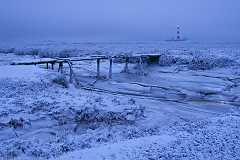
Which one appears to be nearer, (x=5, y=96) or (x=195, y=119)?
(x=195, y=119)

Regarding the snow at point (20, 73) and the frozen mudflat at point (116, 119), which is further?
the snow at point (20, 73)

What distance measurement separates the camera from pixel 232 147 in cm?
733

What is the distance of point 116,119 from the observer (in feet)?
31.8

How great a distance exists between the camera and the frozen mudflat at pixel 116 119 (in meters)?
7.14

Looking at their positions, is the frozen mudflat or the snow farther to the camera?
the snow

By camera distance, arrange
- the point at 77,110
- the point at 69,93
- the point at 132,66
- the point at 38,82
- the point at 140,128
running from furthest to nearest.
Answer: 1. the point at 132,66
2. the point at 38,82
3. the point at 69,93
4. the point at 77,110
5. the point at 140,128

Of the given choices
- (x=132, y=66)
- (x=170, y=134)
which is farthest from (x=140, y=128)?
(x=132, y=66)

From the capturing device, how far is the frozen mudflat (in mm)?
7137

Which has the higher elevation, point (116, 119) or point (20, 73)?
point (20, 73)

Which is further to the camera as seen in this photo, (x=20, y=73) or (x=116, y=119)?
(x=20, y=73)

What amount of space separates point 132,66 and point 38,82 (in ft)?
34.6

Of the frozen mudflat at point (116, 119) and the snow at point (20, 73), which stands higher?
the snow at point (20, 73)

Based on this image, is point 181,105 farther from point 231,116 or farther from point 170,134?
point 170,134

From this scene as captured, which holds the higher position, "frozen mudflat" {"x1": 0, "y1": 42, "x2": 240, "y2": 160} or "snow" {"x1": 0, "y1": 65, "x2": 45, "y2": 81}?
"snow" {"x1": 0, "y1": 65, "x2": 45, "y2": 81}
